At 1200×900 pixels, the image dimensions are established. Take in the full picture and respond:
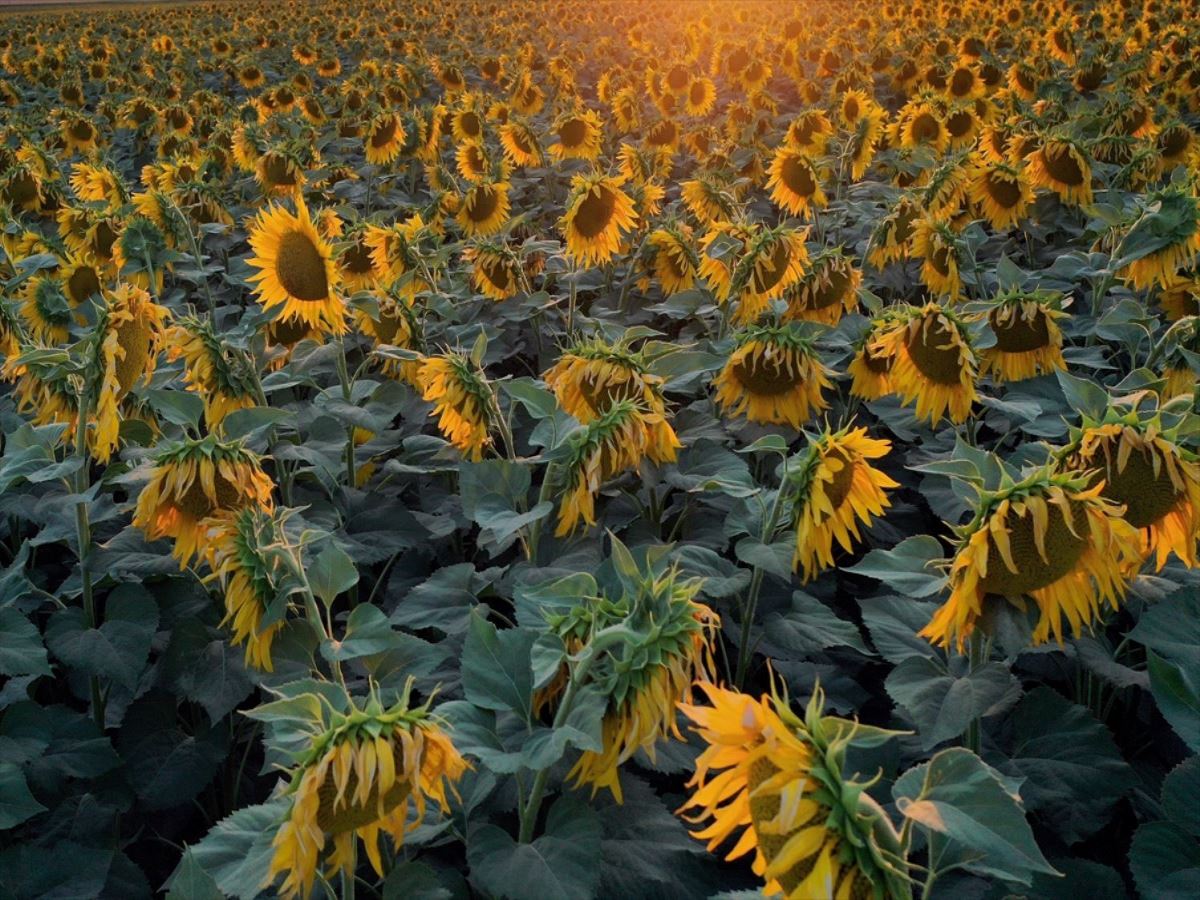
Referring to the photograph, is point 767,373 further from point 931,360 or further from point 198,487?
point 198,487

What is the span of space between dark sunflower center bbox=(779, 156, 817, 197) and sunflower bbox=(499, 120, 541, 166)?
1926 millimetres

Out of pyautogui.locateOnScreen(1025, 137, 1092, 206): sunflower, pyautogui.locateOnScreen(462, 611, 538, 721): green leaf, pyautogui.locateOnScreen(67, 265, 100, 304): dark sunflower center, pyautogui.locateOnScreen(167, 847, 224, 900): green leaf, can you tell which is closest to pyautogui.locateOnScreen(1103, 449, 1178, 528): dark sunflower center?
pyautogui.locateOnScreen(462, 611, 538, 721): green leaf

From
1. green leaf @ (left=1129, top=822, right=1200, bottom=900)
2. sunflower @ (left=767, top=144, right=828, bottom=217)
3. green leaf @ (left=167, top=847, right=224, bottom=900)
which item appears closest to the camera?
green leaf @ (left=167, top=847, right=224, bottom=900)

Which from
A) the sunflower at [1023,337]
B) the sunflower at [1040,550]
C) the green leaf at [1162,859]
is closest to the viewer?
the sunflower at [1040,550]

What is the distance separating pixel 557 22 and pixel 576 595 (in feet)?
51.4

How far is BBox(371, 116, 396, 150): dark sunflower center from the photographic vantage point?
5.86 metres

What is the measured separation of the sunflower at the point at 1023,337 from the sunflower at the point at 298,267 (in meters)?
1.87

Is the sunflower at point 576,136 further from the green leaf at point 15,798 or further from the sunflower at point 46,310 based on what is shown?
the green leaf at point 15,798

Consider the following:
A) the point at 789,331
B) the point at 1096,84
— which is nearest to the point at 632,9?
the point at 1096,84

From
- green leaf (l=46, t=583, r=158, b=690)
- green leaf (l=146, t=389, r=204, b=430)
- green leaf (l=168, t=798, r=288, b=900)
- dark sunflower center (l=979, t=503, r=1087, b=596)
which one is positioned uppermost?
dark sunflower center (l=979, t=503, r=1087, b=596)

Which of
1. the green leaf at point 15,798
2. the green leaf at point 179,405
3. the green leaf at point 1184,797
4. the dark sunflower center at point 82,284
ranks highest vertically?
the green leaf at point 179,405

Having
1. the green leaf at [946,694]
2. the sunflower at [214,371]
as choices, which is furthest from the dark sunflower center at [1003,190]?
the sunflower at [214,371]

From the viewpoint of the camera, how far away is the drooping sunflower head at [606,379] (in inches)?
87.0

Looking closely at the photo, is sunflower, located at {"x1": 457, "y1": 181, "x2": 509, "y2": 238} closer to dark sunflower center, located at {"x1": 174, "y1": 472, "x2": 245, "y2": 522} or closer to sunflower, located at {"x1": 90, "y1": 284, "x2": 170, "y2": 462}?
sunflower, located at {"x1": 90, "y1": 284, "x2": 170, "y2": 462}
